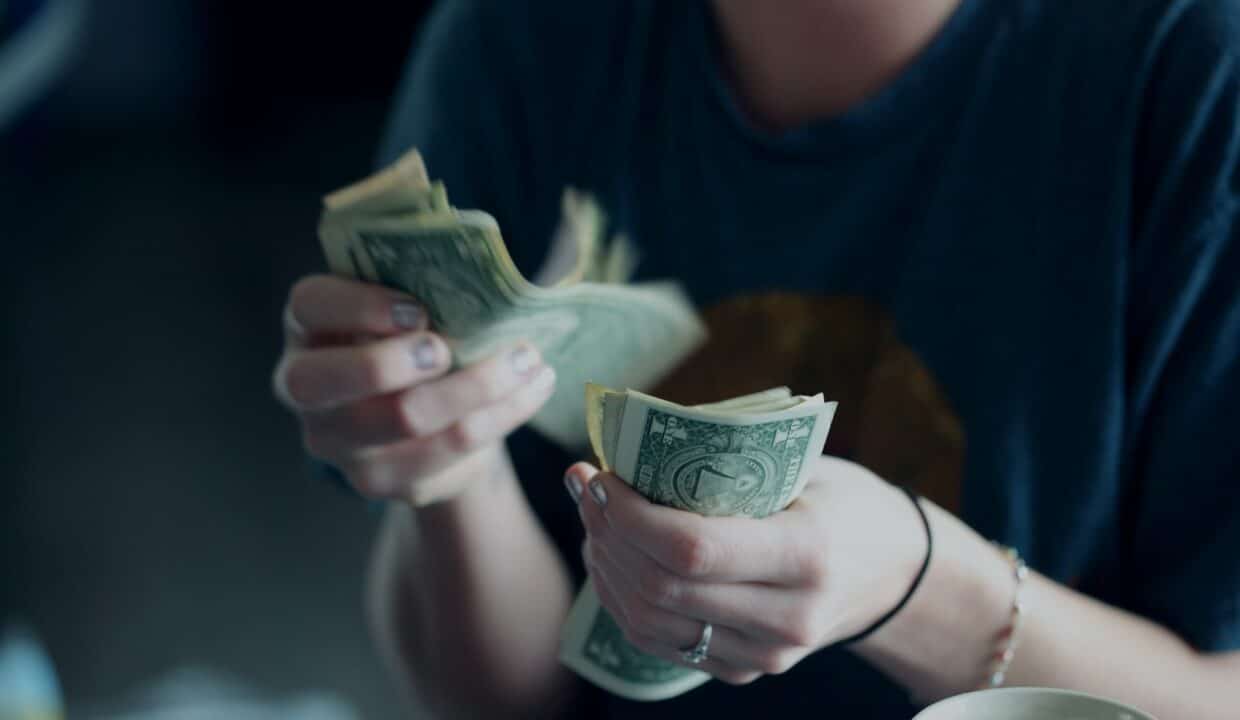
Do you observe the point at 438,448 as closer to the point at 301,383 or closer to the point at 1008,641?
the point at 301,383

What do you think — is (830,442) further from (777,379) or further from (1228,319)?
(1228,319)

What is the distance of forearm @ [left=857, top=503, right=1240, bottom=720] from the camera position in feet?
1.68

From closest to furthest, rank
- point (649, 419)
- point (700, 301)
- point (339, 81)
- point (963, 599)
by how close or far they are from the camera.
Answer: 1. point (649, 419)
2. point (963, 599)
3. point (700, 301)
4. point (339, 81)

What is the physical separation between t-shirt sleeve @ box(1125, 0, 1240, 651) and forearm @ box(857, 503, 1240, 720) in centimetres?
2

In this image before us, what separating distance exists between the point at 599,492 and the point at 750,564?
0.06m

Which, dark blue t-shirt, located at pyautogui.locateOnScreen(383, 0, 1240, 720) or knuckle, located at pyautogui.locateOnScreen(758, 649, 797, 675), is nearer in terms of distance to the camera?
knuckle, located at pyautogui.locateOnScreen(758, 649, 797, 675)

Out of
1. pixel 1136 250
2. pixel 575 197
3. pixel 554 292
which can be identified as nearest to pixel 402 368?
pixel 554 292

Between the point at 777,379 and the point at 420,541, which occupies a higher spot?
the point at 777,379

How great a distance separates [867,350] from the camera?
0.62m

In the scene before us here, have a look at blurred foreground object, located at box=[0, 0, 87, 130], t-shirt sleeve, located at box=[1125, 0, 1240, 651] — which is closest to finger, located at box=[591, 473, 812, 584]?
t-shirt sleeve, located at box=[1125, 0, 1240, 651]

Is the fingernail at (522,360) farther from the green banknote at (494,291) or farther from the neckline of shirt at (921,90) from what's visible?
the neckline of shirt at (921,90)

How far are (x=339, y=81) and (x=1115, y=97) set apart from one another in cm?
281

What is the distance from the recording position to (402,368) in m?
0.53

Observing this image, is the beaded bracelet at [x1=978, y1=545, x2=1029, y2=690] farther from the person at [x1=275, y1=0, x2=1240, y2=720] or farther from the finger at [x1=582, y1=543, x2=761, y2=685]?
the finger at [x1=582, y1=543, x2=761, y2=685]
